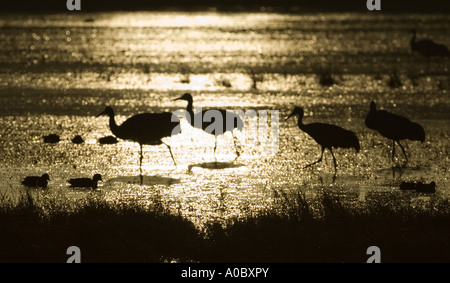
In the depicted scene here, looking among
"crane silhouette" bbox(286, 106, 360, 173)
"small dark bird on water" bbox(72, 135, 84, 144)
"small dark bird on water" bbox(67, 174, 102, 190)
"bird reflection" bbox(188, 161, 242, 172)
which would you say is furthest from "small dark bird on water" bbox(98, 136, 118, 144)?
"small dark bird on water" bbox(67, 174, 102, 190)

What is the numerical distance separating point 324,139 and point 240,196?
2457 mm

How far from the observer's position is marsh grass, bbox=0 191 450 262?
10648 mm

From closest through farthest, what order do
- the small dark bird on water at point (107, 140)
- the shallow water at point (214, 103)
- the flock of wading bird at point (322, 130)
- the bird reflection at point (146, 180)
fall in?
the shallow water at point (214, 103), the bird reflection at point (146, 180), the flock of wading bird at point (322, 130), the small dark bird on water at point (107, 140)

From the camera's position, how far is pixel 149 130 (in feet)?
51.5

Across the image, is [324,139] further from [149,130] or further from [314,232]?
[314,232]

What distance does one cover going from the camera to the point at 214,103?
22453 millimetres

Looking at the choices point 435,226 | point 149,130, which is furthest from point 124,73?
point 435,226

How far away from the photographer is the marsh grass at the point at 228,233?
1065cm

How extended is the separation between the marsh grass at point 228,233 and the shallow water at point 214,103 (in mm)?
699

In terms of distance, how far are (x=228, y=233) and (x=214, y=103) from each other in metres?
11.4

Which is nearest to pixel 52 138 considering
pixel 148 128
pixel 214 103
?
pixel 148 128

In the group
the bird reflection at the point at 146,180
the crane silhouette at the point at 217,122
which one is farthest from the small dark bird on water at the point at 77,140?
the bird reflection at the point at 146,180

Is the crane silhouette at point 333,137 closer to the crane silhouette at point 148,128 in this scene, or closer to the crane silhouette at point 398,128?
the crane silhouette at point 398,128

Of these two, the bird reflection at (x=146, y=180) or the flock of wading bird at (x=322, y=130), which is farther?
the flock of wading bird at (x=322, y=130)
